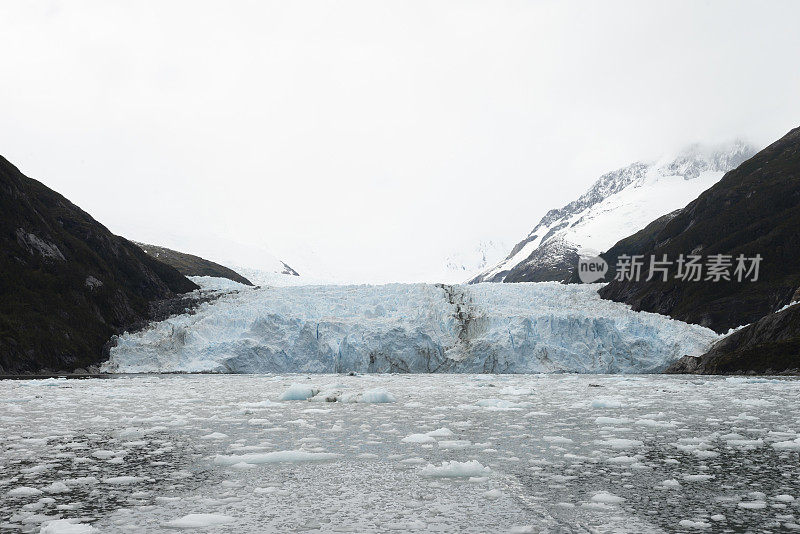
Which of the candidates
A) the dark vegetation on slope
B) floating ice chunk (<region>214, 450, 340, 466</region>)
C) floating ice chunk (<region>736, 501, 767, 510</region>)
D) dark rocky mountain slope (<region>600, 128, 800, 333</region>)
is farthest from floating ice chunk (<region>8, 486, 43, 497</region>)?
dark rocky mountain slope (<region>600, 128, 800, 333</region>)

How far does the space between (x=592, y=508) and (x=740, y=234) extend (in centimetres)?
6688

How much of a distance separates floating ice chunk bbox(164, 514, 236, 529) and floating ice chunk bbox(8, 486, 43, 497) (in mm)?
1884

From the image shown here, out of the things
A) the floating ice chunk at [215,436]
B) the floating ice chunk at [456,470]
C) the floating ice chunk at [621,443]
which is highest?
the floating ice chunk at [456,470]

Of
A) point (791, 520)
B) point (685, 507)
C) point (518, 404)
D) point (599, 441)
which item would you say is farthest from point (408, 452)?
point (518, 404)

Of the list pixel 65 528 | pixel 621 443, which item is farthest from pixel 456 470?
pixel 65 528

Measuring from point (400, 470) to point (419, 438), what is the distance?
230 centimetres

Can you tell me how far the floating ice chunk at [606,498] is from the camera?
5375mm

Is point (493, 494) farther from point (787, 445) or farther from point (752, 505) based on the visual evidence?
point (787, 445)

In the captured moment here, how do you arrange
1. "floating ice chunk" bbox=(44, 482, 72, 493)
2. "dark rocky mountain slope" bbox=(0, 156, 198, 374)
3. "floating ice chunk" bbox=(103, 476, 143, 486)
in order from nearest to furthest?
"floating ice chunk" bbox=(44, 482, 72, 493)
"floating ice chunk" bbox=(103, 476, 143, 486)
"dark rocky mountain slope" bbox=(0, 156, 198, 374)

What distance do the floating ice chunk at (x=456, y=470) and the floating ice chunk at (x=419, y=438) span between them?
2.23 metres

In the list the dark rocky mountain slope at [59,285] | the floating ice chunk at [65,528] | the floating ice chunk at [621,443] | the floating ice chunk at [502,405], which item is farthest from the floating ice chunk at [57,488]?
the dark rocky mountain slope at [59,285]

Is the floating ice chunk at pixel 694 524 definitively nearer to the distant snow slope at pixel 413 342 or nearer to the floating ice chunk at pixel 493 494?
the floating ice chunk at pixel 493 494

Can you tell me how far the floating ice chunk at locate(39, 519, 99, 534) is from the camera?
4402 millimetres

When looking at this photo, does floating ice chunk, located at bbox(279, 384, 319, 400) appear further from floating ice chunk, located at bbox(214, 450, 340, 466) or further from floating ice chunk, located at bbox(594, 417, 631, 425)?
floating ice chunk, located at bbox(214, 450, 340, 466)
